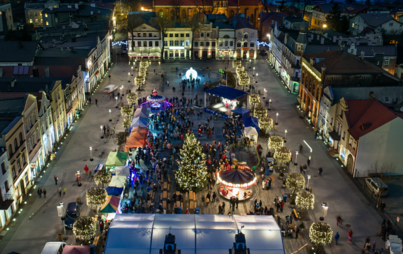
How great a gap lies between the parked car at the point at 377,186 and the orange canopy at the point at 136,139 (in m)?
27.2

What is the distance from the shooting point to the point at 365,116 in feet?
169

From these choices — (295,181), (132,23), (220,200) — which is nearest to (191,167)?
(220,200)

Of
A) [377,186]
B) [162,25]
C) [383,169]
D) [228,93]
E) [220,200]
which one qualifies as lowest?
[220,200]

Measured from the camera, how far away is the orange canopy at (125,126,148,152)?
53.8m

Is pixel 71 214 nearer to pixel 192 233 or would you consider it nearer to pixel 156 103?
pixel 192 233

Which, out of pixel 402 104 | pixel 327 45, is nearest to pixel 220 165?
pixel 402 104

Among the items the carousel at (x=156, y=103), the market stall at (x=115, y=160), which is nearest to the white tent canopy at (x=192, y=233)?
the market stall at (x=115, y=160)

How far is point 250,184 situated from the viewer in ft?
144

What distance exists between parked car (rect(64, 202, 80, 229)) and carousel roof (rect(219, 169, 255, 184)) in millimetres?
14998

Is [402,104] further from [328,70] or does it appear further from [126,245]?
[126,245]

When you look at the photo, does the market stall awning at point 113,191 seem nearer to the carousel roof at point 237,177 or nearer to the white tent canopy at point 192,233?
the white tent canopy at point 192,233

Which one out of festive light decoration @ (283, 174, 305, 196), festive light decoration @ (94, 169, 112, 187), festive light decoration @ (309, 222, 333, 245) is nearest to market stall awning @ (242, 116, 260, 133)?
festive light decoration @ (283, 174, 305, 196)

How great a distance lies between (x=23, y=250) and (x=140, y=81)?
48438 mm

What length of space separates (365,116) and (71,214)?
1394 inches
